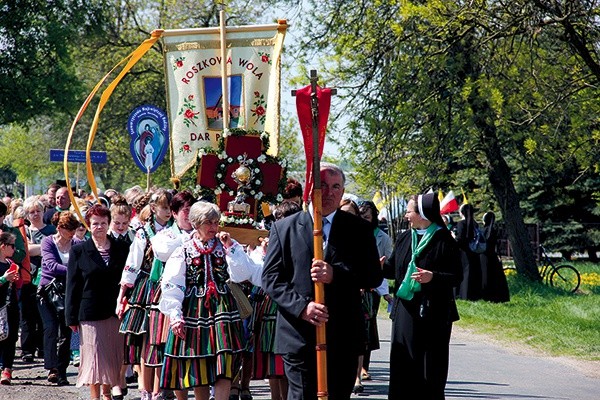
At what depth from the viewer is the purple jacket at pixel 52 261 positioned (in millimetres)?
11633

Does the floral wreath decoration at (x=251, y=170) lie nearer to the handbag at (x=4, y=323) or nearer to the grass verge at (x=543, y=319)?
the handbag at (x=4, y=323)

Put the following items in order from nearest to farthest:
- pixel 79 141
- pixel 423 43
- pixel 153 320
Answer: pixel 153 320
pixel 423 43
pixel 79 141

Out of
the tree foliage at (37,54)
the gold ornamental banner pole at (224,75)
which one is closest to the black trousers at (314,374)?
the gold ornamental banner pole at (224,75)

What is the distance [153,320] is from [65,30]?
26.8 metres

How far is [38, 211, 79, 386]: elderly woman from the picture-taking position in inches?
458

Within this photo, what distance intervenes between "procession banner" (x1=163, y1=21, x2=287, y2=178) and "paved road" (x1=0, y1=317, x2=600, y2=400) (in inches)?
101

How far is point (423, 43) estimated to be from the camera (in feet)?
65.3

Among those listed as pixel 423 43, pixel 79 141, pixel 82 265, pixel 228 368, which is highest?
pixel 79 141

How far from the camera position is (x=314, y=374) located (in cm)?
690

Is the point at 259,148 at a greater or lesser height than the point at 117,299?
greater

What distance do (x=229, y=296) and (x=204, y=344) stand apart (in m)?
0.40

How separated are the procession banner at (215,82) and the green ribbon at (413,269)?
3.75 meters

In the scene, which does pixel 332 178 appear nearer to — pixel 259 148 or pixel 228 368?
pixel 228 368

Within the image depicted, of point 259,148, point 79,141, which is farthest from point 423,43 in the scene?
point 79,141
